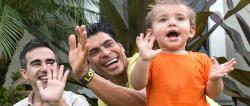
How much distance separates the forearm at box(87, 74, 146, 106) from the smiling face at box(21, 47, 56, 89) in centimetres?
44

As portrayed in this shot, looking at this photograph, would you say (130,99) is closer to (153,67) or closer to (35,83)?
(153,67)

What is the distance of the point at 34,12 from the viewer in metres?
5.68

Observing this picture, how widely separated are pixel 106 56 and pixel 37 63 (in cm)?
51

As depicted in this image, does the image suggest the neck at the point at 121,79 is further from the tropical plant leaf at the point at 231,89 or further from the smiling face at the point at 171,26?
the tropical plant leaf at the point at 231,89

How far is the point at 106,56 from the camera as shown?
2930 millimetres

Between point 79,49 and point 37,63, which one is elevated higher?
point 79,49

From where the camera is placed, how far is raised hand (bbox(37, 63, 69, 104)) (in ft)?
9.07

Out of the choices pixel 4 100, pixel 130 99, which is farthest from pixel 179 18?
pixel 4 100

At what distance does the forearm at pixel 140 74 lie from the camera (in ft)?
7.91

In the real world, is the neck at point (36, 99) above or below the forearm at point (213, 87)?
below

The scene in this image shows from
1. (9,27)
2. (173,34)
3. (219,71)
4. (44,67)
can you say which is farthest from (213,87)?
(9,27)

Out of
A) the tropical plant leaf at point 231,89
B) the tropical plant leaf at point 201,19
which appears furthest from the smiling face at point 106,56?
the tropical plant leaf at point 231,89

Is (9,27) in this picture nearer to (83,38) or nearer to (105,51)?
(105,51)

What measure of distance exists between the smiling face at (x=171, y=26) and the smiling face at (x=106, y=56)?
41 cm
